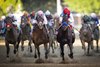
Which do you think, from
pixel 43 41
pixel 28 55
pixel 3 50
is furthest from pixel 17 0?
pixel 43 41

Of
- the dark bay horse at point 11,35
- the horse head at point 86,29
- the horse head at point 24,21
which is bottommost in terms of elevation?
the dark bay horse at point 11,35

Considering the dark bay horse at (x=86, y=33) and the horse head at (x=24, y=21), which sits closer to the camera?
the dark bay horse at (x=86, y=33)

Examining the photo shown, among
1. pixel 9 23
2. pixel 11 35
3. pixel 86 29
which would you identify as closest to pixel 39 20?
pixel 9 23

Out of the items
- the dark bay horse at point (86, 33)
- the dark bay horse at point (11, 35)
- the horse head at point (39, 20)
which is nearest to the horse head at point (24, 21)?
the dark bay horse at point (11, 35)

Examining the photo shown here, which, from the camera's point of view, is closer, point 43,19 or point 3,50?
point 43,19

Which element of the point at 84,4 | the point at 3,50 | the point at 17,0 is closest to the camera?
the point at 3,50

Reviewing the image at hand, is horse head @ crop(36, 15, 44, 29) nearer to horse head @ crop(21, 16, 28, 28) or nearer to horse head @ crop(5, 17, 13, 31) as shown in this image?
horse head @ crop(5, 17, 13, 31)

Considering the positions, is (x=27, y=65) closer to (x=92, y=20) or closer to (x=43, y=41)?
(x=43, y=41)

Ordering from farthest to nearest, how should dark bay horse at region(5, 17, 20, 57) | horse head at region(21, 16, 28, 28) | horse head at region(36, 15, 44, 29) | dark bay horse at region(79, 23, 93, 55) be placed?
horse head at region(21, 16, 28, 28) < dark bay horse at region(79, 23, 93, 55) < dark bay horse at region(5, 17, 20, 57) < horse head at region(36, 15, 44, 29)

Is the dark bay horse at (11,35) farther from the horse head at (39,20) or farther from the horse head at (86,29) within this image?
the horse head at (86,29)

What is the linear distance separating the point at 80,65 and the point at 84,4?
23.4 metres

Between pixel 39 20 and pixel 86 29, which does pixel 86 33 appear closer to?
pixel 86 29

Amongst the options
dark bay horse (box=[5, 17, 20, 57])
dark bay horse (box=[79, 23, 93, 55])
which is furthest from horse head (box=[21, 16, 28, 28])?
dark bay horse (box=[79, 23, 93, 55])

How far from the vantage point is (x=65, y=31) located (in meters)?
16.0
